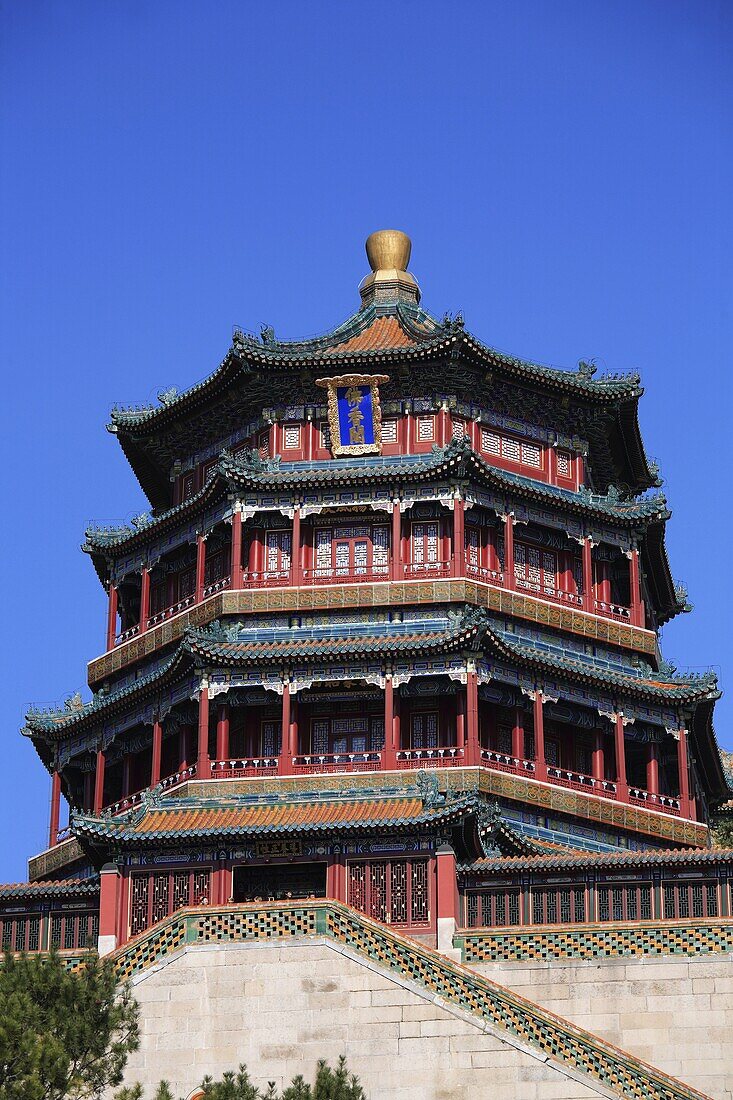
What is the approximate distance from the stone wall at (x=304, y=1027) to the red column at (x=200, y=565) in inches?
653

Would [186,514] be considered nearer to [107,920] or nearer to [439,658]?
[439,658]

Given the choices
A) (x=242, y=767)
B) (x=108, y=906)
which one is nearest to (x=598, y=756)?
(x=242, y=767)

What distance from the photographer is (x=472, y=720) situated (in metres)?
51.7

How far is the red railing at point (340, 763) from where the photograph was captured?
51.3 m

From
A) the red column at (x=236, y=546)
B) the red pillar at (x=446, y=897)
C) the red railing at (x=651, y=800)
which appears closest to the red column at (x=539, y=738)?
the red railing at (x=651, y=800)

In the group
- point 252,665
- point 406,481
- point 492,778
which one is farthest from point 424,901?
point 406,481

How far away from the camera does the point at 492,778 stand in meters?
51.0

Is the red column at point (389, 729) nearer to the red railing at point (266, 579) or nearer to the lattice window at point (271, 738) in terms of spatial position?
the lattice window at point (271, 738)

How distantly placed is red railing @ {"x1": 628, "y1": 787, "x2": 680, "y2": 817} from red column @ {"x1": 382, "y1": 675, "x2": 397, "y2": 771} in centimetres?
613

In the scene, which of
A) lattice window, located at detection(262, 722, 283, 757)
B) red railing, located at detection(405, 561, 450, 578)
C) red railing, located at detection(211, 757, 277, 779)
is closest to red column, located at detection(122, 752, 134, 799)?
lattice window, located at detection(262, 722, 283, 757)

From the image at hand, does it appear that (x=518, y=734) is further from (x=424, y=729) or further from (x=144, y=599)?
(x=144, y=599)

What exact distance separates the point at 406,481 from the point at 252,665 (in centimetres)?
628

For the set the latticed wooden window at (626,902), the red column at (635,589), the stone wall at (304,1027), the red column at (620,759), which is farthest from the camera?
the red column at (635,589)

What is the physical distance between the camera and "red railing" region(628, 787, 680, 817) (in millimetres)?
53750
